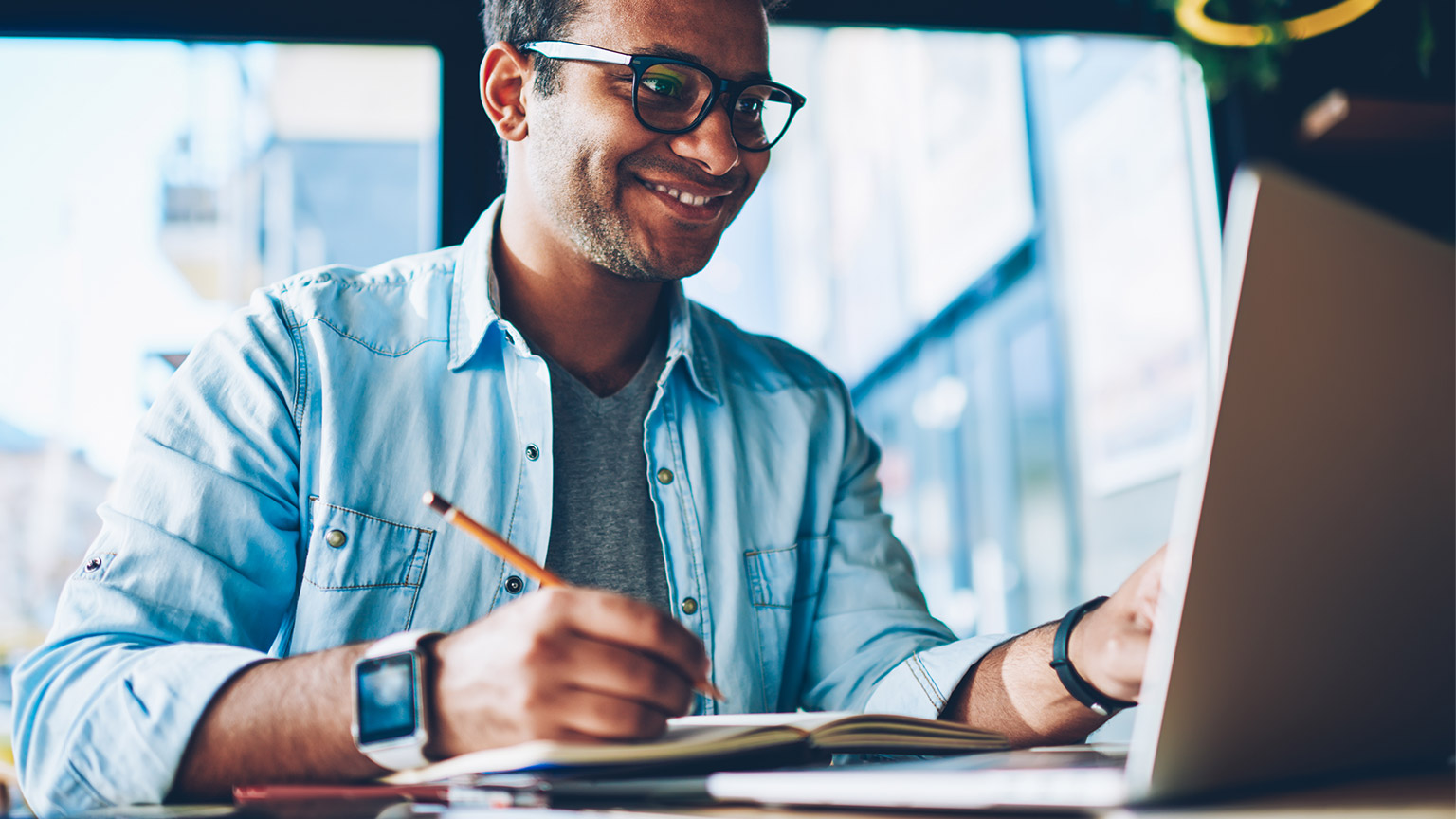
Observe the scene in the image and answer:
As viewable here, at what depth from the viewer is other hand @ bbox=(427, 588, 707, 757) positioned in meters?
0.58

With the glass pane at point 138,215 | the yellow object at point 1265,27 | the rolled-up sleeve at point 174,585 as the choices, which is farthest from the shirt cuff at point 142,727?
the yellow object at point 1265,27

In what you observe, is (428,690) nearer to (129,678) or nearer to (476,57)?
(129,678)

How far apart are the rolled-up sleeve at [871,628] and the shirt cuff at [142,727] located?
656 millimetres

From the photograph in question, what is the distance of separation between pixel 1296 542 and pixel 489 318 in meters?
0.97

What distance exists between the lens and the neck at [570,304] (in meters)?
1.38

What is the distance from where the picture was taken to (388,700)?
2.05 feet

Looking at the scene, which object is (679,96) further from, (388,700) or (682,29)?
(388,700)

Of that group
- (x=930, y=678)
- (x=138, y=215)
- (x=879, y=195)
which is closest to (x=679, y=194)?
(x=930, y=678)

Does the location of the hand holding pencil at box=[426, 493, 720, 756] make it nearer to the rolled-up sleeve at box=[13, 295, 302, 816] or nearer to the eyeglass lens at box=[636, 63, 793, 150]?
the rolled-up sleeve at box=[13, 295, 302, 816]

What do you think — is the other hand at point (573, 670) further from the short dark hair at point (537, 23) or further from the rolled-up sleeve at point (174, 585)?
the short dark hair at point (537, 23)

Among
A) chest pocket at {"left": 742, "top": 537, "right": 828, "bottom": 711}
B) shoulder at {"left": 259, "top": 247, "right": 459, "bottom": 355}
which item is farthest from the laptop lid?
shoulder at {"left": 259, "top": 247, "right": 459, "bottom": 355}

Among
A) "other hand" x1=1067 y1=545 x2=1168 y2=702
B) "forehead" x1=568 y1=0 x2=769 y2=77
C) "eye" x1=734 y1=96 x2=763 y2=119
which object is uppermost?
"forehead" x1=568 y1=0 x2=769 y2=77

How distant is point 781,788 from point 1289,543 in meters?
0.27

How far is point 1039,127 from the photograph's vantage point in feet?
15.5
